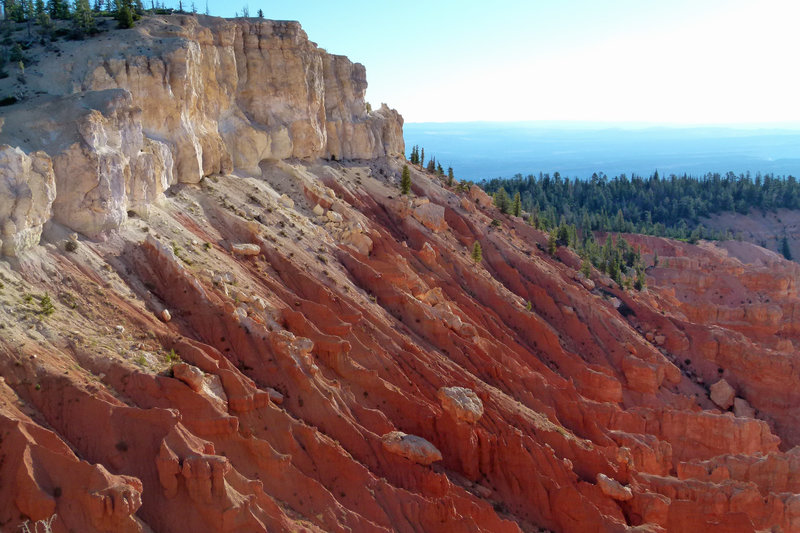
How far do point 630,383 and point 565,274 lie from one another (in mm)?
12853

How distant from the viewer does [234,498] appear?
2070cm

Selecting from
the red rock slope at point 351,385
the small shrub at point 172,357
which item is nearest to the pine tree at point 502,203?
the red rock slope at point 351,385

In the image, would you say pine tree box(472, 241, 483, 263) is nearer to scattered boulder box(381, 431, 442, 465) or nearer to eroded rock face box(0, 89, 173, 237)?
scattered boulder box(381, 431, 442, 465)

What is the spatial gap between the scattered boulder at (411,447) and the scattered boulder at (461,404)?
112 inches

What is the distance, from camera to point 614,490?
3259cm

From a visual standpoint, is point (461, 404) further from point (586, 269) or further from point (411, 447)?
point (586, 269)

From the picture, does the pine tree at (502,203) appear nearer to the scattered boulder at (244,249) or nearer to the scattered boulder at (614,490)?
the scattered boulder at (244,249)

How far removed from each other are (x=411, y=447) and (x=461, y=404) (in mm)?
4273

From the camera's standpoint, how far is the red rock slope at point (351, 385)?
806 inches

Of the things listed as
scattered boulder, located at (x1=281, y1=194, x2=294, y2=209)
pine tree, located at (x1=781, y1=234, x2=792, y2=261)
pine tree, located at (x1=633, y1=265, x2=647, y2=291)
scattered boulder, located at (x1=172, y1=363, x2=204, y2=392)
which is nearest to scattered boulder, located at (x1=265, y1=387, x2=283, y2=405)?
scattered boulder, located at (x1=172, y1=363, x2=204, y2=392)

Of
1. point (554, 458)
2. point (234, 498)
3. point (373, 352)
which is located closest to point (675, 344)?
point (554, 458)

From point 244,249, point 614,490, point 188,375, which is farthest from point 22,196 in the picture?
point 614,490

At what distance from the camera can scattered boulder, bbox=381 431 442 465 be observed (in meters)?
28.0

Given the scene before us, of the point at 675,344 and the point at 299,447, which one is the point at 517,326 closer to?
the point at 675,344
